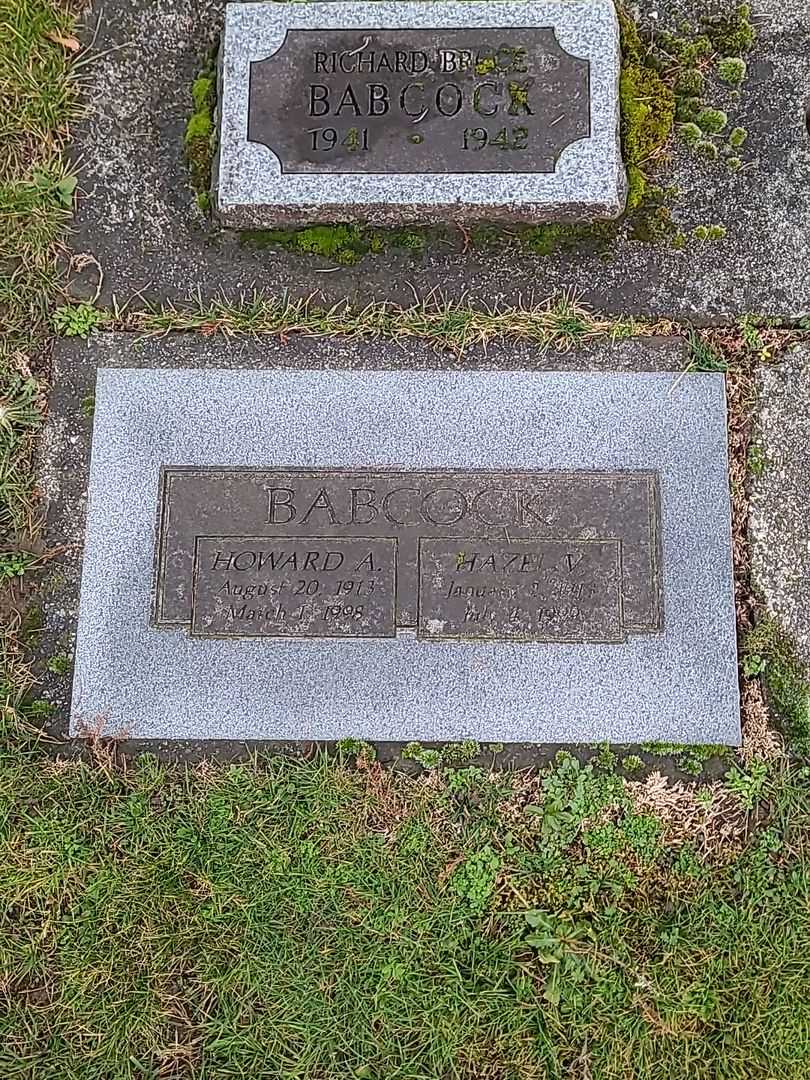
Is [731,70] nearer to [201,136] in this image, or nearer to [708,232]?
[708,232]

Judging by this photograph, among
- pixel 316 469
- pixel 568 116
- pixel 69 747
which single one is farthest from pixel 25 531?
pixel 568 116

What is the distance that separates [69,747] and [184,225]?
6.41ft

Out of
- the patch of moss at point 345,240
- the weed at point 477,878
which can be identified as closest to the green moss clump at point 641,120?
the patch of moss at point 345,240

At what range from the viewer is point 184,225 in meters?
3.12

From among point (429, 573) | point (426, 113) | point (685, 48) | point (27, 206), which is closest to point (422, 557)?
point (429, 573)

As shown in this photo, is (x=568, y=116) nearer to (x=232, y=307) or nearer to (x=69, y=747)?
(x=232, y=307)

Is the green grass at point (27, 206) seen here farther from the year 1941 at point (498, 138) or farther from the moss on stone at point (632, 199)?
the year 1941 at point (498, 138)

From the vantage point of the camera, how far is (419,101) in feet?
9.60

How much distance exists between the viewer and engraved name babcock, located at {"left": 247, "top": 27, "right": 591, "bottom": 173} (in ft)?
9.50

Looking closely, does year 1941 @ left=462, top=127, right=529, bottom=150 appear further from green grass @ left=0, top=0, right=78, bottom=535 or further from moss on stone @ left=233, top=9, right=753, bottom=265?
green grass @ left=0, top=0, right=78, bottom=535

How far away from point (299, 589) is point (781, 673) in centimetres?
167

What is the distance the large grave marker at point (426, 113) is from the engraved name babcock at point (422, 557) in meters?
0.99

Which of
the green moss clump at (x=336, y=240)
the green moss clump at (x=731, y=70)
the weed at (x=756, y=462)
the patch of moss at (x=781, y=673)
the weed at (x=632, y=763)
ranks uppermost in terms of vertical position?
the green moss clump at (x=731, y=70)

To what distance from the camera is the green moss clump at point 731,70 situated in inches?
122
